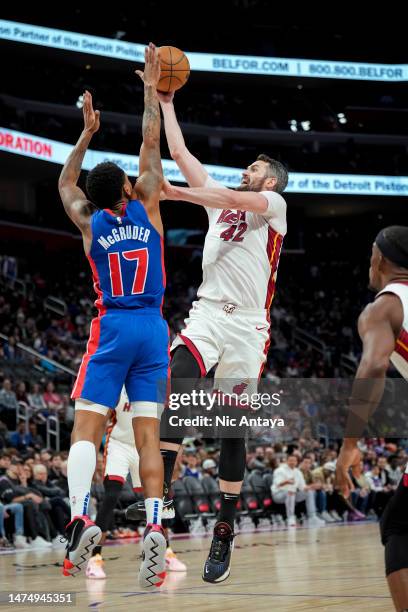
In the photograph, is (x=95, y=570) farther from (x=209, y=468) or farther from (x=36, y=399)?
(x=36, y=399)

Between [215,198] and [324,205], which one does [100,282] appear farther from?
[324,205]

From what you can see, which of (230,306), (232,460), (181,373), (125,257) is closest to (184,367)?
(181,373)

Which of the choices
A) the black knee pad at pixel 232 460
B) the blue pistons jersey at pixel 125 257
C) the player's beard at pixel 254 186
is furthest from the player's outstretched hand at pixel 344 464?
the player's beard at pixel 254 186

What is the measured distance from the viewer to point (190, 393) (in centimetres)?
696

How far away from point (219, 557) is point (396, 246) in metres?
2.99

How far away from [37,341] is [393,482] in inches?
349

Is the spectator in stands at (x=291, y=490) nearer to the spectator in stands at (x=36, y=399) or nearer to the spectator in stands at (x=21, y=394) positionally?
the spectator in stands at (x=36, y=399)

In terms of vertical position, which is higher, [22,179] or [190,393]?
[22,179]

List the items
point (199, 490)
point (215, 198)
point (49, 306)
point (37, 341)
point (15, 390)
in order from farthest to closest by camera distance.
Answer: point (49, 306) < point (37, 341) < point (15, 390) < point (199, 490) < point (215, 198)

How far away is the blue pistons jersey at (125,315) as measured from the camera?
586cm

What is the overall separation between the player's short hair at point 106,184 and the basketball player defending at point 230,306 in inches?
33.9

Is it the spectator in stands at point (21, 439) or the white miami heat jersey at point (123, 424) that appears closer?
the white miami heat jersey at point (123, 424)

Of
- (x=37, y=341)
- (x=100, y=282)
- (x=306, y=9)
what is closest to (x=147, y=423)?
(x=100, y=282)

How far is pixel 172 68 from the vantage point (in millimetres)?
6770
